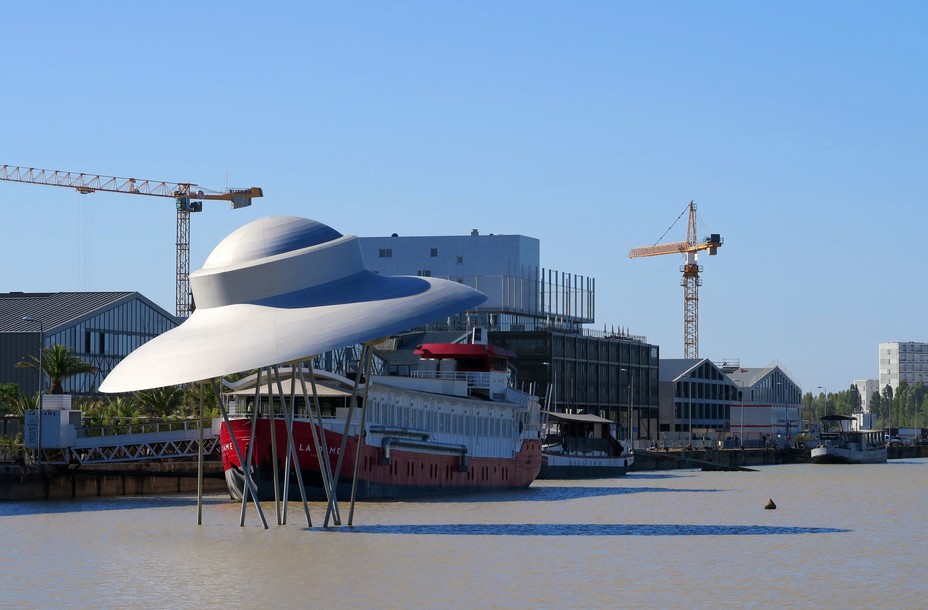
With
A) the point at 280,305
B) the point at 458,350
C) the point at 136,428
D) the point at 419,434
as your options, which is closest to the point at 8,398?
the point at 136,428

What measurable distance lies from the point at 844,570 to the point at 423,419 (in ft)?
133

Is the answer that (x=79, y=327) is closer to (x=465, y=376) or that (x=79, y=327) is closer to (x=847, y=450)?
(x=465, y=376)

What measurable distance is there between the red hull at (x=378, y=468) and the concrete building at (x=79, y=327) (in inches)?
1286

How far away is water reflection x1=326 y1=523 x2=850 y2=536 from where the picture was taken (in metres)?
54.8

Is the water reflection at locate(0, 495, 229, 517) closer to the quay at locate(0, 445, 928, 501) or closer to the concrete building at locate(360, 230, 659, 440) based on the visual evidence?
the quay at locate(0, 445, 928, 501)

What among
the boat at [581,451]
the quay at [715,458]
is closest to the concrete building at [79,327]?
the boat at [581,451]

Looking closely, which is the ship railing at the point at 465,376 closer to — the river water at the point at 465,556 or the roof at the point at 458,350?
the roof at the point at 458,350

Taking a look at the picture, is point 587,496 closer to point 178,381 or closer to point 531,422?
point 531,422

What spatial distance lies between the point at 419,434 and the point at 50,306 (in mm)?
44296

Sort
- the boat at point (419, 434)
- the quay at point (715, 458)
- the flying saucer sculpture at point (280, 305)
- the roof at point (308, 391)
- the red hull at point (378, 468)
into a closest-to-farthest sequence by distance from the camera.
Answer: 1. the flying saucer sculpture at point (280, 305)
2. the red hull at point (378, 468)
3. the boat at point (419, 434)
4. the roof at point (308, 391)
5. the quay at point (715, 458)

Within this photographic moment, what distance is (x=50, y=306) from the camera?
114 m

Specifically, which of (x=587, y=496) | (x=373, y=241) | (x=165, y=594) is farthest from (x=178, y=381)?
(x=373, y=241)

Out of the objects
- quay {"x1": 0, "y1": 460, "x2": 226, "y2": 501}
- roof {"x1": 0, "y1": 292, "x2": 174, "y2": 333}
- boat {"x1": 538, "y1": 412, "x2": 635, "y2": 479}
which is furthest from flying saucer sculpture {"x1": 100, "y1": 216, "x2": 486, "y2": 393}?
boat {"x1": 538, "y1": 412, "x2": 635, "y2": 479}

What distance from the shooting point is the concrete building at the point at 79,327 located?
10650 centimetres
